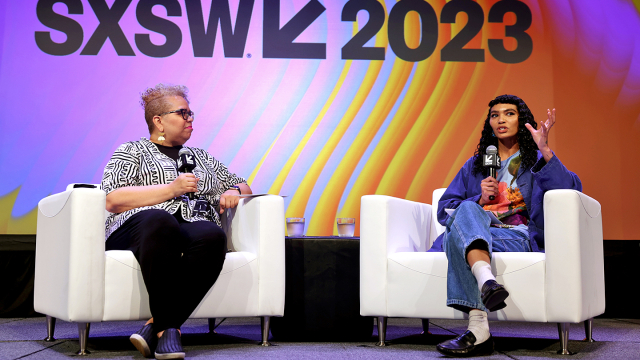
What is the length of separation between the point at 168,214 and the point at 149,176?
0.34 meters

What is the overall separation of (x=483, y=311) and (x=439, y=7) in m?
2.53

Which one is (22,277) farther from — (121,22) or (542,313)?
(542,313)

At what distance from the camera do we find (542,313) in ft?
6.95

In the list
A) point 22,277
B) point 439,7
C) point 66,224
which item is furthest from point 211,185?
point 439,7

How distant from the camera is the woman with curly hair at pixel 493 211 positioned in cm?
201

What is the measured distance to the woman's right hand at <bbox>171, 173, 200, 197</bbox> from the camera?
7.37ft

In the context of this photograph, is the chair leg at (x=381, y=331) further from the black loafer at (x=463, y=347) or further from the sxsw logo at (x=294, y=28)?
the sxsw logo at (x=294, y=28)

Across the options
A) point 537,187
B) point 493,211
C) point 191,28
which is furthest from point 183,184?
point 191,28

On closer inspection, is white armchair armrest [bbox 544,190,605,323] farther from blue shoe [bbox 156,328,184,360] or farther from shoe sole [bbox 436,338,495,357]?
blue shoe [bbox 156,328,184,360]

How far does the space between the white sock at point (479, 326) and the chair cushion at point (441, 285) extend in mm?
153

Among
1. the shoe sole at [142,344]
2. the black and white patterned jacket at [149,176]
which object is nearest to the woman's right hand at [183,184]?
the black and white patterned jacket at [149,176]

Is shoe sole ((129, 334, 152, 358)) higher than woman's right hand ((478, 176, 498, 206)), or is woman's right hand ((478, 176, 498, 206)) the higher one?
woman's right hand ((478, 176, 498, 206))

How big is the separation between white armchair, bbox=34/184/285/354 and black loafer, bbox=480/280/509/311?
2.78ft

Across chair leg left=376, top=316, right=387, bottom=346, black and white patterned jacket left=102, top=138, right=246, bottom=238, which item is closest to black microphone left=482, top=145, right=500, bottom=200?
chair leg left=376, top=316, right=387, bottom=346
